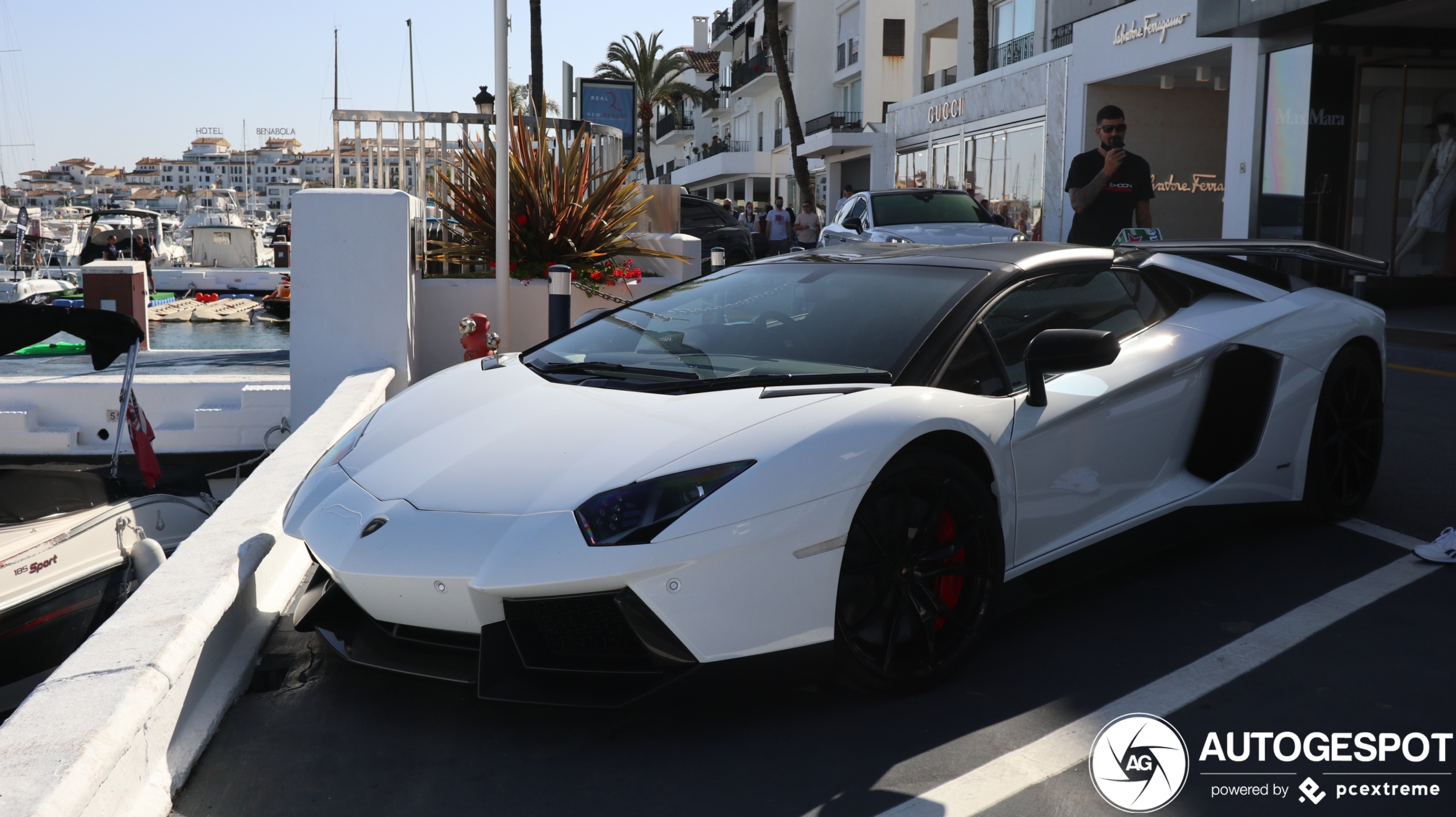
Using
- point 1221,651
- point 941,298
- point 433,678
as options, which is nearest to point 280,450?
point 433,678

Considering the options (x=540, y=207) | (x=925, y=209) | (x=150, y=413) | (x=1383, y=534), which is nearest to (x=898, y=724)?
(x=1383, y=534)

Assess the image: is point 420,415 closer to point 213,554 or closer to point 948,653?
point 213,554

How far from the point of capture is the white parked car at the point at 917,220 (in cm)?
1381

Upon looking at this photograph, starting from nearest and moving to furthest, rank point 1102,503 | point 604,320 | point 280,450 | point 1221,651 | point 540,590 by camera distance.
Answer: point 540,590 < point 1221,651 < point 1102,503 < point 604,320 < point 280,450

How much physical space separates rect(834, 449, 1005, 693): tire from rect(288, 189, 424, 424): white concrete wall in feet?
17.4

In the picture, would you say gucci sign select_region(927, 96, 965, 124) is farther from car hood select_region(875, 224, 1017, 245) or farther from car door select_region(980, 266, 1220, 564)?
car door select_region(980, 266, 1220, 564)

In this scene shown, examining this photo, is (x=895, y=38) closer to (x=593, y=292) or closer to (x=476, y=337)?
(x=593, y=292)

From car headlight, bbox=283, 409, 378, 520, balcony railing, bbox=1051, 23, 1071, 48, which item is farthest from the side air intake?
balcony railing, bbox=1051, 23, 1071, 48

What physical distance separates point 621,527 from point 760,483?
34 centimetres

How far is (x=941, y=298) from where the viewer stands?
354cm

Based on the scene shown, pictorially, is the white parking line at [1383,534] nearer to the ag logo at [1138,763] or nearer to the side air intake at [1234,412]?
the side air intake at [1234,412]

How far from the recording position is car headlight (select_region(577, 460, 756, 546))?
2.65m

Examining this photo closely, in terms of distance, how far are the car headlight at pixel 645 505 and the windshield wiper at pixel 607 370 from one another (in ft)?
2.10

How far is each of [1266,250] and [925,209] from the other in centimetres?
1033
